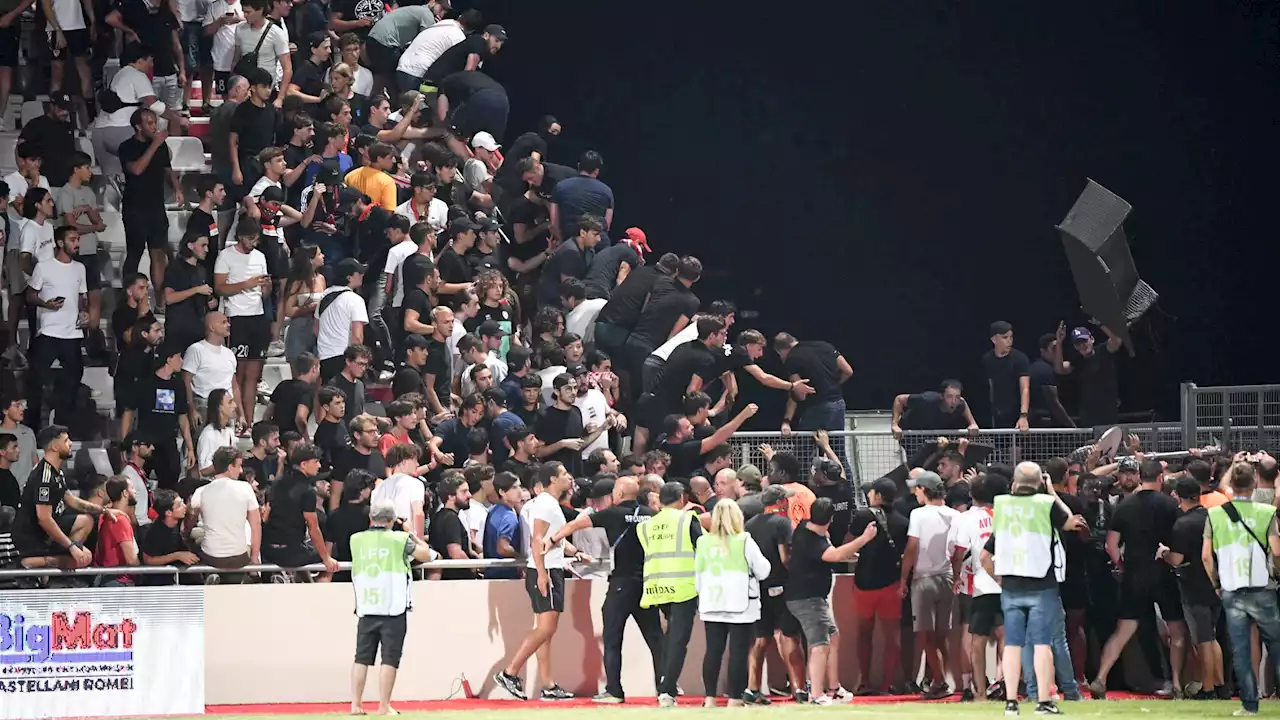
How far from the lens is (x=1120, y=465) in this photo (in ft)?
52.3

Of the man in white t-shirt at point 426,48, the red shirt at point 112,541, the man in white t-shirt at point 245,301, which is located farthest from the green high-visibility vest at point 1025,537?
the man in white t-shirt at point 426,48

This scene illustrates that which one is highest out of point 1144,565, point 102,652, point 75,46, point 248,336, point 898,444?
point 75,46

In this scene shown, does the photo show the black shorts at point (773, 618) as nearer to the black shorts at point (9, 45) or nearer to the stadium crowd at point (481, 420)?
the stadium crowd at point (481, 420)

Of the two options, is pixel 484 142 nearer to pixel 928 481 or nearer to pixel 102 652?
pixel 928 481

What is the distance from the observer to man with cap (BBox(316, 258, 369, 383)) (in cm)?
1720

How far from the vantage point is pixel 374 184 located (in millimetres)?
18578

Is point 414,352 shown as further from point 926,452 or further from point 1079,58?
point 1079,58

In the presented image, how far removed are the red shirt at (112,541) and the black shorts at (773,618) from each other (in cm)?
478

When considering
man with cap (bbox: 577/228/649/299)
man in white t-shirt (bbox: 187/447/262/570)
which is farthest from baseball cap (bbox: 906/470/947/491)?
man in white t-shirt (bbox: 187/447/262/570)

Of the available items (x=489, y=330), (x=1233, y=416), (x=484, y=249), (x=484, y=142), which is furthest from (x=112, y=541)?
(x=1233, y=416)

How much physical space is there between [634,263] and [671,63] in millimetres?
6900

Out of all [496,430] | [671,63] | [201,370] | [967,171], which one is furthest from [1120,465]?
[671,63]

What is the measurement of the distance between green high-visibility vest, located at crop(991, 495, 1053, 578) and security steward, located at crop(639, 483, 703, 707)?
A: 2218mm

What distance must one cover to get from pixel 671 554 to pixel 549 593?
4.35ft
